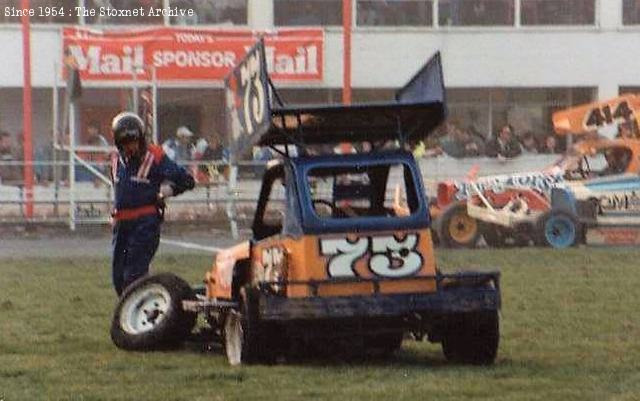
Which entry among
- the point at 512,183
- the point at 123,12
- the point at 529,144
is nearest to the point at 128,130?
the point at 512,183

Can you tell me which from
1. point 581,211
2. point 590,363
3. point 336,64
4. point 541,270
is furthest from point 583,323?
point 336,64

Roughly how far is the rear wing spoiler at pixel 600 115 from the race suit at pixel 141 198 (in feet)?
60.4

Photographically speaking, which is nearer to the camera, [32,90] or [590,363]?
[590,363]

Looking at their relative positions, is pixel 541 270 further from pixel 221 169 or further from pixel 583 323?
pixel 221 169

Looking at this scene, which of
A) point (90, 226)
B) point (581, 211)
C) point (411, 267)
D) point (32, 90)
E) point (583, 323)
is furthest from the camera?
point (32, 90)

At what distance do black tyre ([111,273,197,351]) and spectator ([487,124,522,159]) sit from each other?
72.8 feet

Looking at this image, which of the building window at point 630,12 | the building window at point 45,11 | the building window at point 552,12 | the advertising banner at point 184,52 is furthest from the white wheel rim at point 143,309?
the building window at point 630,12

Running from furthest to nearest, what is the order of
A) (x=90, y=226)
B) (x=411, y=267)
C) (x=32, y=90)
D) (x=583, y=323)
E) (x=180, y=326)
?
(x=32, y=90) → (x=90, y=226) → (x=583, y=323) → (x=180, y=326) → (x=411, y=267)

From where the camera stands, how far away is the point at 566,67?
3544 centimetres

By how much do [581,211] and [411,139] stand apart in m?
Result: 15.6

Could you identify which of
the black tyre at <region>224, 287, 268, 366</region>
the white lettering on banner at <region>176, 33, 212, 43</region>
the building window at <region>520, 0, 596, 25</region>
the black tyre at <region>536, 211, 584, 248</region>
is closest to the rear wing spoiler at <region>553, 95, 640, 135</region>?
the black tyre at <region>536, 211, 584, 248</region>

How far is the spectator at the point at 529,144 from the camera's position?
33.6m

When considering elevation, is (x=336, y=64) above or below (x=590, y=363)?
above

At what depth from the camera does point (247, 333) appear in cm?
1008
